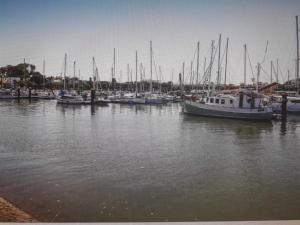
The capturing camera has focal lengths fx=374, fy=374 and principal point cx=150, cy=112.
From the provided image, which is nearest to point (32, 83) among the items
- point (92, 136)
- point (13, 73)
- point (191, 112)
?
point (13, 73)

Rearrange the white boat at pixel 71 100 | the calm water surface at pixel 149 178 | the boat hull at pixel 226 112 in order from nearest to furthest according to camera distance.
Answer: the calm water surface at pixel 149 178 < the boat hull at pixel 226 112 < the white boat at pixel 71 100

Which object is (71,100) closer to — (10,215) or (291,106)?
(291,106)

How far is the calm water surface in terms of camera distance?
18.0ft

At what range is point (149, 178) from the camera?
7.37 metres

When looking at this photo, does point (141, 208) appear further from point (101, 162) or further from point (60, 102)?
point (60, 102)

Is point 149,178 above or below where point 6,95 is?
below

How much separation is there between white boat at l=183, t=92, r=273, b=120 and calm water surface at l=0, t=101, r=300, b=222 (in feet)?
30.3

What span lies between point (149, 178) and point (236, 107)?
16.7 meters

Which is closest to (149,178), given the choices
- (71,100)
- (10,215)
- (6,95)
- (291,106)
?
(10,215)

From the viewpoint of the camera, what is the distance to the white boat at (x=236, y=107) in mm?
22266

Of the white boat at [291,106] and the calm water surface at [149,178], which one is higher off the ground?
the white boat at [291,106]

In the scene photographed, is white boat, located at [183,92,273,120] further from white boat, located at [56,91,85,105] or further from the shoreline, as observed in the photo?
the shoreline

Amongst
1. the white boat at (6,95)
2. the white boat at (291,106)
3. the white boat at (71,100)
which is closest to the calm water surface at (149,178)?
the white boat at (291,106)

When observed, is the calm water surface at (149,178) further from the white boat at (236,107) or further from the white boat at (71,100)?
the white boat at (71,100)
